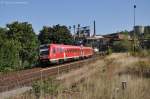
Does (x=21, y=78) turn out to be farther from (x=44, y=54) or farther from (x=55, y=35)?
(x=55, y=35)

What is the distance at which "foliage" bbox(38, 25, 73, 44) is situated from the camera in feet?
331

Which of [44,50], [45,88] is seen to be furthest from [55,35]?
[45,88]

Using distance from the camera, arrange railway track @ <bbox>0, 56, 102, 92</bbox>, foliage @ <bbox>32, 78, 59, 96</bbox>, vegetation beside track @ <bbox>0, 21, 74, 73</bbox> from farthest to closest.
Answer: vegetation beside track @ <bbox>0, 21, 74, 73</bbox>
railway track @ <bbox>0, 56, 102, 92</bbox>
foliage @ <bbox>32, 78, 59, 96</bbox>

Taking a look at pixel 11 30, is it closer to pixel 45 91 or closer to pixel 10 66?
pixel 10 66

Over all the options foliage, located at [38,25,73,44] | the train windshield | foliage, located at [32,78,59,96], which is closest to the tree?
the train windshield

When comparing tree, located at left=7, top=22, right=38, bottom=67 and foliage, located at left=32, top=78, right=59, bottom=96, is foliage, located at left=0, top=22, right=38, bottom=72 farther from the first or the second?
foliage, located at left=32, top=78, right=59, bottom=96

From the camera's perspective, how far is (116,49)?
113938mm

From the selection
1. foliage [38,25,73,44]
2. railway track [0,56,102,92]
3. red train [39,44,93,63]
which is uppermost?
foliage [38,25,73,44]

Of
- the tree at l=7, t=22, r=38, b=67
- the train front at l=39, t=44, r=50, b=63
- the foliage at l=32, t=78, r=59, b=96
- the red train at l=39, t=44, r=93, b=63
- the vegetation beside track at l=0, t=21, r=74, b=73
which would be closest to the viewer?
the foliage at l=32, t=78, r=59, b=96

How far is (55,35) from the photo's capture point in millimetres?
101812

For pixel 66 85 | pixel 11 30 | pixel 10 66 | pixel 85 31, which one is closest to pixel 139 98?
pixel 66 85

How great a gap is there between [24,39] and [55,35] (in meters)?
44.0

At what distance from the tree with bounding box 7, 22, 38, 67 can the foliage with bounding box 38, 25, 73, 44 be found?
1551 inches

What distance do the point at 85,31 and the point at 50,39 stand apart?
Answer: 2283 centimetres
